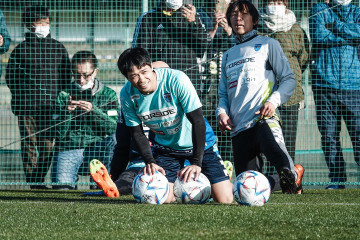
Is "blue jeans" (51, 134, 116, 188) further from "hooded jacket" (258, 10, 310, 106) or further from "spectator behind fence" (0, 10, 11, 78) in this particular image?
"hooded jacket" (258, 10, 310, 106)

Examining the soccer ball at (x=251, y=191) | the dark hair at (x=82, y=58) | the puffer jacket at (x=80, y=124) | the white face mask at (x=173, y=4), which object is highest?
the white face mask at (x=173, y=4)

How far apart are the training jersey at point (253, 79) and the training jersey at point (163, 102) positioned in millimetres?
573

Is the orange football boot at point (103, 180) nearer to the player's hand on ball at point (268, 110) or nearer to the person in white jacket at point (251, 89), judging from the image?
the person in white jacket at point (251, 89)

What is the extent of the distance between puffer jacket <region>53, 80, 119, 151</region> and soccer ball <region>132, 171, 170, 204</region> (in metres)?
2.96

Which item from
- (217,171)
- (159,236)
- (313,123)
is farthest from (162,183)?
(313,123)

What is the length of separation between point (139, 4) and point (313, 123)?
3.25 metres

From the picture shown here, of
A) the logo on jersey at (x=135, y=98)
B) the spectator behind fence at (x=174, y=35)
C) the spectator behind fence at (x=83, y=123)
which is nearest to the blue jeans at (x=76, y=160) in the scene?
the spectator behind fence at (x=83, y=123)

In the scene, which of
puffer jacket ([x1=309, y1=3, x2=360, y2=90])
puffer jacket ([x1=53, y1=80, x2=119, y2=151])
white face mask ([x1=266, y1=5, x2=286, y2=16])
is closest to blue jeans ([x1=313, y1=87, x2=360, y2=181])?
puffer jacket ([x1=309, y1=3, x2=360, y2=90])

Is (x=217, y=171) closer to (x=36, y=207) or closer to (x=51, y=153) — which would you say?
(x=36, y=207)

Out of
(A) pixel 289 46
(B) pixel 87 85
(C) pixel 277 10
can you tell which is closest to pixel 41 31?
(B) pixel 87 85

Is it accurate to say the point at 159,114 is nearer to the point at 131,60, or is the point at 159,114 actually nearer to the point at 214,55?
the point at 131,60

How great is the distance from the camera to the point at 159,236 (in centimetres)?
330

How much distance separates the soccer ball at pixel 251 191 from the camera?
15.3ft

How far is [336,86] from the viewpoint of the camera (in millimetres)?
7273
